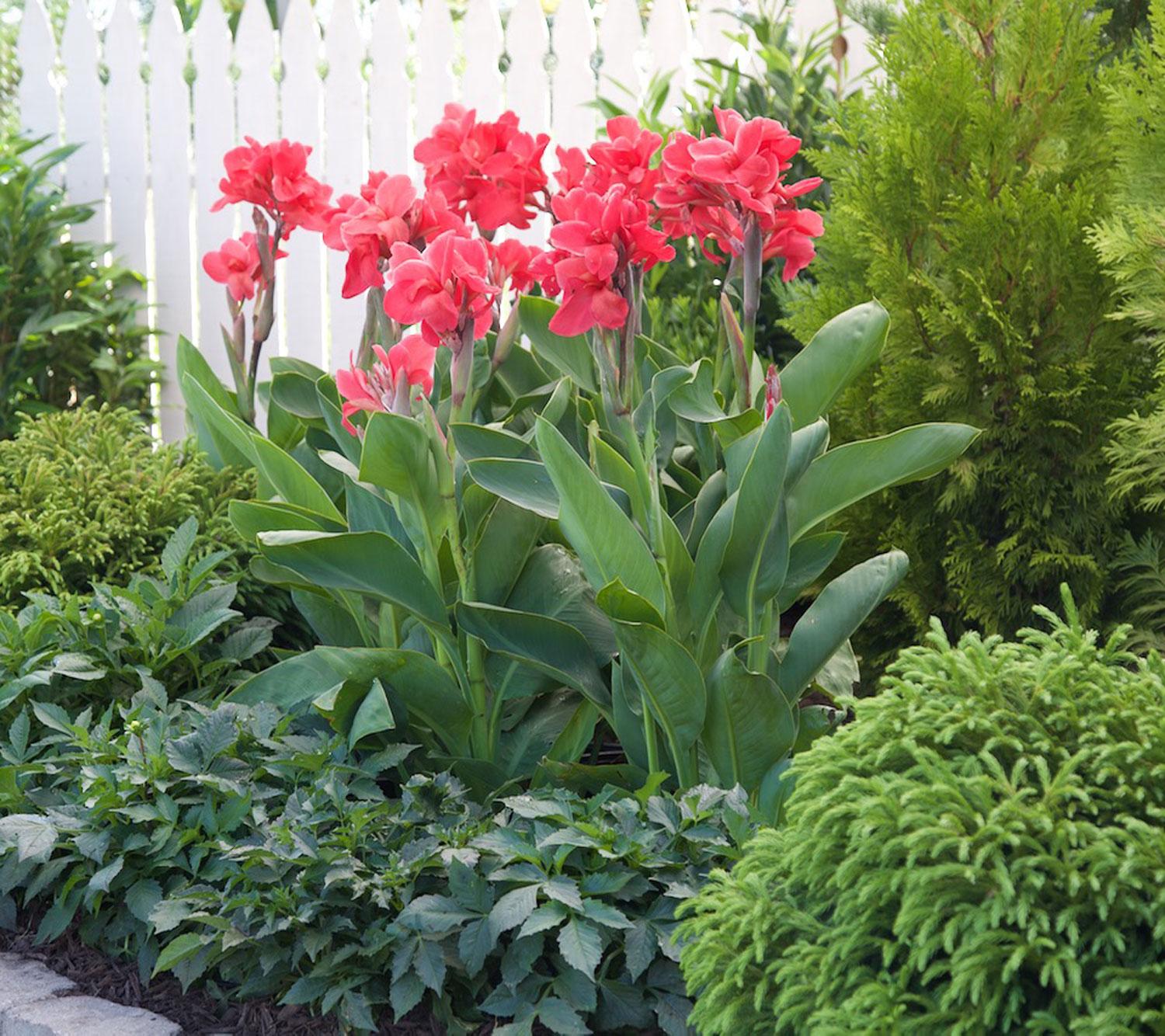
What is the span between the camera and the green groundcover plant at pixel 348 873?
1.65 metres

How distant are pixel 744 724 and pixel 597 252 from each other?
2.46 feet

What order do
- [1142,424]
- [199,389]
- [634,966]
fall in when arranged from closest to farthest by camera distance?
1. [634,966]
2. [1142,424]
3. [199,389]

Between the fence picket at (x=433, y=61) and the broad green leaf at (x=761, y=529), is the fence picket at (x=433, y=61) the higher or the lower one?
the higher one

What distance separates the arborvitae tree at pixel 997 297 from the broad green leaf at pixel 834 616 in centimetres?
61

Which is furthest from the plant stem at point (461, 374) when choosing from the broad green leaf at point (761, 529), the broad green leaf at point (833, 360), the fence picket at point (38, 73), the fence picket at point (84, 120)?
the fence picket at point (38, 73)

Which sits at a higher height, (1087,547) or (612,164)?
(612,164)

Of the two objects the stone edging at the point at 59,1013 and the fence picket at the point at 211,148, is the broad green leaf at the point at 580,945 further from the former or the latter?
the fence picket at the point at 211,148

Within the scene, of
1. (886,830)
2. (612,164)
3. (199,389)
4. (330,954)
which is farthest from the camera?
(199,389)

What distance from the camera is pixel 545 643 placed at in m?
2.06

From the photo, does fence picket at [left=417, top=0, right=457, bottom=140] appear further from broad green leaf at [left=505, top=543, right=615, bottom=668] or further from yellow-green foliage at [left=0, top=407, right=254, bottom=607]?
broad green leaf at [left=505, top=543, right=615, bottom=668]

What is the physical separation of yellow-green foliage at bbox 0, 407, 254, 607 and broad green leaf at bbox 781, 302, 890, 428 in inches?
50.2

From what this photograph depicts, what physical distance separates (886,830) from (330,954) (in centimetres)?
90

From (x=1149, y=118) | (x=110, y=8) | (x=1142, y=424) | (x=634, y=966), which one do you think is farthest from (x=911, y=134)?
(x=110, y=8)

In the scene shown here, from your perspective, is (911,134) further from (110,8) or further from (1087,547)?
(110,8)
